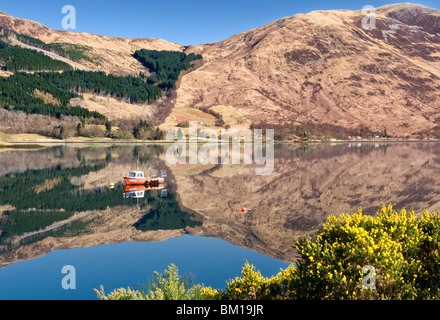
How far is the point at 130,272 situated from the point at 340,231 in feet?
32.6

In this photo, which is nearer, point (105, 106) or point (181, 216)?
point (181, 216)

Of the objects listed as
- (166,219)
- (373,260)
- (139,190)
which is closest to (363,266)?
(373,260)

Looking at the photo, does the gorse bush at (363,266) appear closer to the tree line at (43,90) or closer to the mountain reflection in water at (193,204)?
the mountain reflection in water at (193,204)

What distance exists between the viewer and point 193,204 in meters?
32.9

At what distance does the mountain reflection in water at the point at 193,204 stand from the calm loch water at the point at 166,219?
0.08 m

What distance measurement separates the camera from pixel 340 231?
1047 centimetres

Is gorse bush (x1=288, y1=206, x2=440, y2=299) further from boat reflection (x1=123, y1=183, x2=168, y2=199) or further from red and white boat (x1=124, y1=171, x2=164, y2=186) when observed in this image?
red and white boat (x1=124, y1=171, x2=164, y2=186)

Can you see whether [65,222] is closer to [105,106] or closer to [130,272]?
[130,272]

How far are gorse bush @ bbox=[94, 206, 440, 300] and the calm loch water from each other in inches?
173

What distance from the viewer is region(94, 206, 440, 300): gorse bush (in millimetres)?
9211

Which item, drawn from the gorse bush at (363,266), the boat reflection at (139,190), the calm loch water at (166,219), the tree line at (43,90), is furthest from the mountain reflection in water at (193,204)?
the tree line at (43,90)

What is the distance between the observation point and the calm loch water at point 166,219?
55.8ft

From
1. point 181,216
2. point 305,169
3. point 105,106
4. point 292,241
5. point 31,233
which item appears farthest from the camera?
point 105,106
